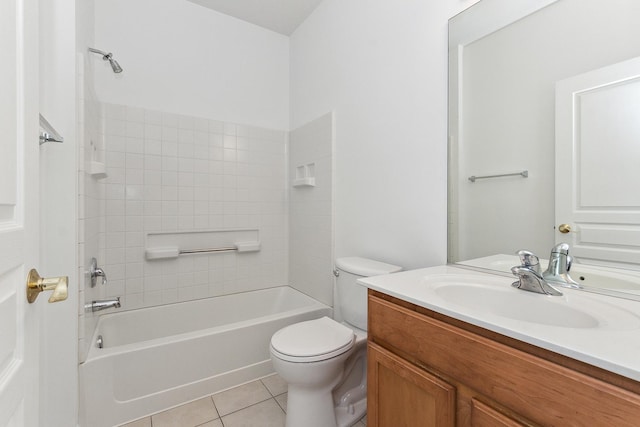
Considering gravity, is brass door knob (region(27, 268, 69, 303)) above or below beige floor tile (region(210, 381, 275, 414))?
above

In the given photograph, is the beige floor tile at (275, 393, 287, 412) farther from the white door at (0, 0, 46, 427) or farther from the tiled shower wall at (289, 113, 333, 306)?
the white door at (0, 0, 46, 427)

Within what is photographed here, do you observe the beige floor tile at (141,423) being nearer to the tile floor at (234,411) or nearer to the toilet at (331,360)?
the tile floor at (234,411)

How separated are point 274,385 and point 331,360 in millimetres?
725

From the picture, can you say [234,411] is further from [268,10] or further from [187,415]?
[268,10]

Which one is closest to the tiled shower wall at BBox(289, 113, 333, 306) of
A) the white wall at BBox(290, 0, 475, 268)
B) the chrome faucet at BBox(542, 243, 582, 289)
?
the white wall at BBox(290, 0, 475, 268)

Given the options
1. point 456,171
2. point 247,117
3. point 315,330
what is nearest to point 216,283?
point 315,330

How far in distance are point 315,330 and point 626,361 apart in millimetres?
1165

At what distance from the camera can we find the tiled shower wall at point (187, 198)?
1.96 metres

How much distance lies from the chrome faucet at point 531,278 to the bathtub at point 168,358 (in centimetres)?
132

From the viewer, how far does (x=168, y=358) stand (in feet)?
5.09

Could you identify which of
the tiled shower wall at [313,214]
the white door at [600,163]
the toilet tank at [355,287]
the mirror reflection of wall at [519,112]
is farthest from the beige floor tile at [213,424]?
the white door at [600,163]

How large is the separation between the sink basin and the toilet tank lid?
39 cm

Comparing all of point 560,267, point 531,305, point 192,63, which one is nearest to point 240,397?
point 531,305

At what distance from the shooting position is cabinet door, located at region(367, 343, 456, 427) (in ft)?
2.56
